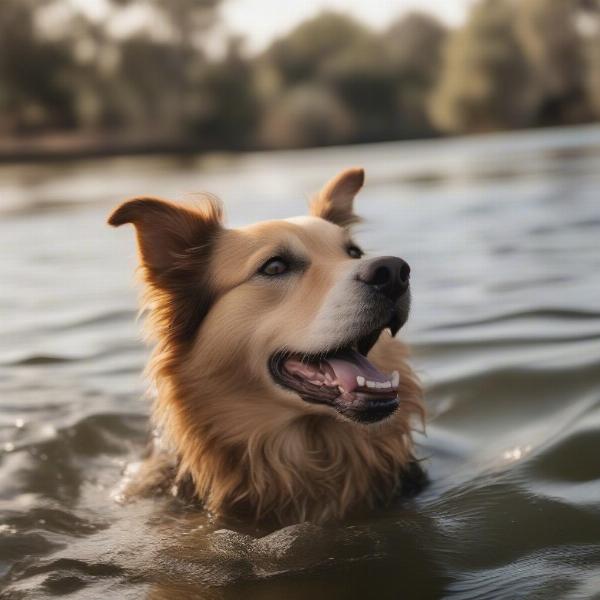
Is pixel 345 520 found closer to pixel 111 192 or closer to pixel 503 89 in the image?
pixel 111 192

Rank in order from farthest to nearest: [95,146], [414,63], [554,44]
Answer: [414,63], [95,146], [554,44]

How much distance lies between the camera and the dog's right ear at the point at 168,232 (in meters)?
4.97

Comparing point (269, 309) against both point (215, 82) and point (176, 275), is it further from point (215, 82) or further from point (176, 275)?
point (215, 82)

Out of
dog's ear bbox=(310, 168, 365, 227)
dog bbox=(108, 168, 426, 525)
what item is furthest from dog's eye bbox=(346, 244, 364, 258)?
dog's ear bbox=(310, 168, 365, 227)

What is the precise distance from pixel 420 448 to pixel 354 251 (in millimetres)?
1404

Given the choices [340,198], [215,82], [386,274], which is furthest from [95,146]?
[386,274]

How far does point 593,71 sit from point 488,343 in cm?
3918

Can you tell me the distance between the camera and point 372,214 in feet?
57.3

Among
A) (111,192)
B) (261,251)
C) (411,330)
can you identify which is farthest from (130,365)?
(111,192)

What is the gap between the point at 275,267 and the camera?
504cm

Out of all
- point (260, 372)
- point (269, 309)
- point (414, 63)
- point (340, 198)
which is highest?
point (340, 198)

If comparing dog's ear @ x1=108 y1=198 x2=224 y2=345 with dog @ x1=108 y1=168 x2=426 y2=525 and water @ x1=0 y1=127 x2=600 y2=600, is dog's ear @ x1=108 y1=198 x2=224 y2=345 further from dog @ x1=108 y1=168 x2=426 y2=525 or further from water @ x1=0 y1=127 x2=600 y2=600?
water @ x1=0 y1=127 x2=600 y2=600

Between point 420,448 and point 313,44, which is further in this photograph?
point 313,44

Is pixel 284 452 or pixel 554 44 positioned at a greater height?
pixel 554 44
